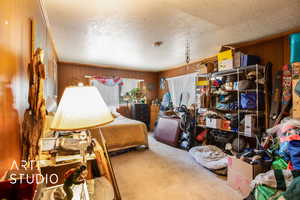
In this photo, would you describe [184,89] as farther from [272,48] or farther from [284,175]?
[284,175]

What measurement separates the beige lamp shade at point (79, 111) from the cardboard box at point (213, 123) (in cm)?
274

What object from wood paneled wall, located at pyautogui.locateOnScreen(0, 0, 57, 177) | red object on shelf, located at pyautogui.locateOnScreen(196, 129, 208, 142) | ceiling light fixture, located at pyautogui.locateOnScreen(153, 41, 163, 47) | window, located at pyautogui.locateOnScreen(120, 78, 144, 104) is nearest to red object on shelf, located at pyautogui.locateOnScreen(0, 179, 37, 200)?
wood paneled wall, located at pyautogui.locateOnScreen(0, 0, 57, 177)

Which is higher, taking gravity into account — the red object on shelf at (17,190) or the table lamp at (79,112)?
the table lamp at (79,112)

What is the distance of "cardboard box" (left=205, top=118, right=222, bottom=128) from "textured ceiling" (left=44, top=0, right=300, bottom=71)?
157cm

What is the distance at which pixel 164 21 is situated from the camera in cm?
198

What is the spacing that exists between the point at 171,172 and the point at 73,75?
4098 mm

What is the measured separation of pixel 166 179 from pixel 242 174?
1.01 m

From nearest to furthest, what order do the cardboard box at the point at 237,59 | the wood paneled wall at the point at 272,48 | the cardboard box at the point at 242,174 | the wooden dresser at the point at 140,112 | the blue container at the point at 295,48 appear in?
the cardboard box at the point at 242,174 < the blue container at the point at 295,48 < the wood paneled wall at the point at 272,48 < the cardboard box at the point at 237,59 < the wooden dresser at the point at 140,112

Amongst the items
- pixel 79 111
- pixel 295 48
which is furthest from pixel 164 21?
pixel 295 48

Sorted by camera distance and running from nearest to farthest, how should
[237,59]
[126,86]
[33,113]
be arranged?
[33,113] < [237,59] < [126,86]

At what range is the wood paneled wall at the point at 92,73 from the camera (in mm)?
4445

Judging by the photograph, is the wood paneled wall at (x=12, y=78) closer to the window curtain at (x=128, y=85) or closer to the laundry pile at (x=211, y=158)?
the laundry pile at (x=211, y=158)

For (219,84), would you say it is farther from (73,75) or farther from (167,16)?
(73,75)

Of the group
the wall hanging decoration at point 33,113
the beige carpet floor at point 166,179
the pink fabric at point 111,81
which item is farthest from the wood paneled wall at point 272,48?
the pink fabric at point 111,81
